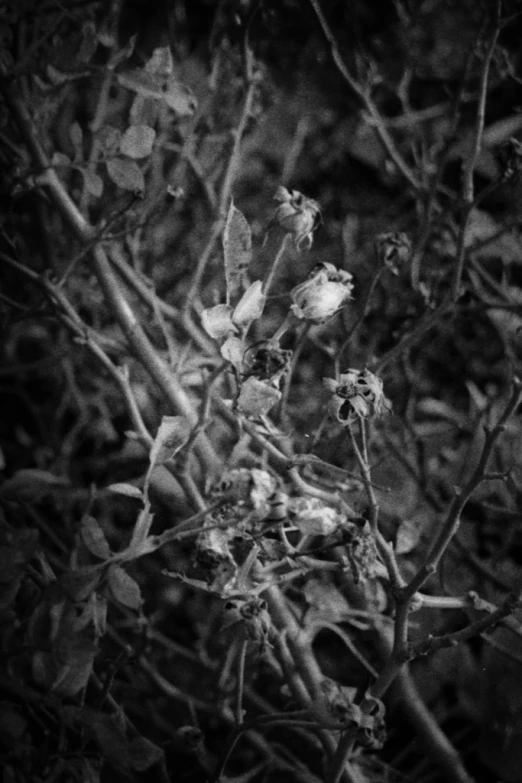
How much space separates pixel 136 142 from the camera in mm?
452

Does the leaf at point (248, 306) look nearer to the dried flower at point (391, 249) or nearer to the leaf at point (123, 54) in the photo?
the dried flower at point (391, 249)

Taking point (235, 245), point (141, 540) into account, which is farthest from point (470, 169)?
point (141, 540)

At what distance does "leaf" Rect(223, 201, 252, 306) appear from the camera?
0.38 meters

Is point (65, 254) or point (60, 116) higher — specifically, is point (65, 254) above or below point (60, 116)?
below

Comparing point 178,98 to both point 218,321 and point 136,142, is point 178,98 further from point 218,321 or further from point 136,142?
point 218,321

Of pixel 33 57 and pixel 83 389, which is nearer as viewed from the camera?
pixel 33 57

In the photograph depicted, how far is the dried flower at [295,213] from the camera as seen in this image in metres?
0.39

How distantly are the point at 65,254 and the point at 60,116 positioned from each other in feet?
0.42

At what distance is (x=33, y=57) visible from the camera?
57cm

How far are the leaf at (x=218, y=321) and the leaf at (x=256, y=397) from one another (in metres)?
0.03

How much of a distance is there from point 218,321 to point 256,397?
5 centimetres

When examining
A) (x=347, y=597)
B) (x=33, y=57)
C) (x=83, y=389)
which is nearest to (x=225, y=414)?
(x=347, y=597)

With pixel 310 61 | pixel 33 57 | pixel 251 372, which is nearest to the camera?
pixel 251 372

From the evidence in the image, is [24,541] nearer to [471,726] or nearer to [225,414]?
[225,414]
